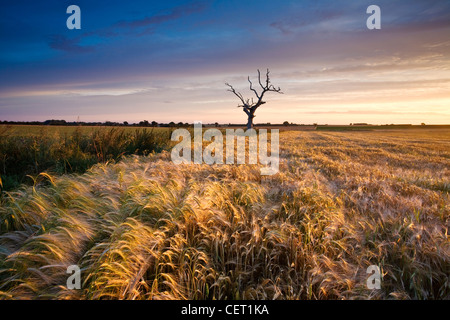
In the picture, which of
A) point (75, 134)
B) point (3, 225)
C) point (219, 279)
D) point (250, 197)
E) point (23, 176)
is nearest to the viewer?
point (219, 279)

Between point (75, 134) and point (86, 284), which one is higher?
point (75, 134)

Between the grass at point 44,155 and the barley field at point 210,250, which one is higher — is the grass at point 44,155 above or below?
above

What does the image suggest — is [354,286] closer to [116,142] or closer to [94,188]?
[94,188]

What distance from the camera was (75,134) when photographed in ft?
27.2

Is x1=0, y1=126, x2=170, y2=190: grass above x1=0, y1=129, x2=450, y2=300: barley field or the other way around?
Answer: above

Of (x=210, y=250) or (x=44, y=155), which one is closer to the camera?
(x=210, y=250)

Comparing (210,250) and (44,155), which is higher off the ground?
(44,155)

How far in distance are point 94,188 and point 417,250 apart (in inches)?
189

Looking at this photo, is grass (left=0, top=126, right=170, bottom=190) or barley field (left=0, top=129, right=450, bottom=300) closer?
barley field (left=0, top=129, right=450, bottom=300)

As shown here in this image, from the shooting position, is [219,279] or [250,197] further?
[250,197]
